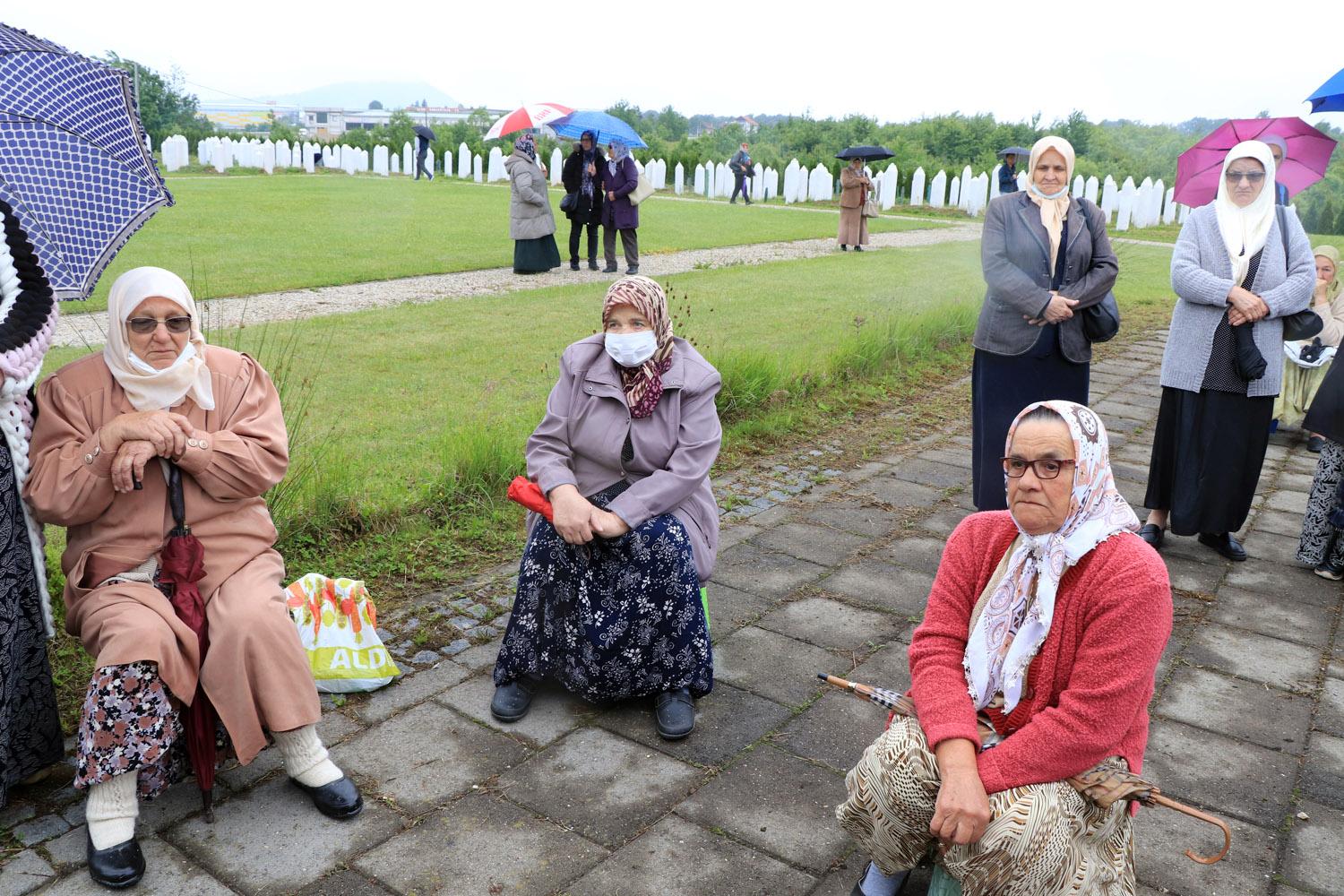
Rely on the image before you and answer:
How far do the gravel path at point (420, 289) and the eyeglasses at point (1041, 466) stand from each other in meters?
5.32

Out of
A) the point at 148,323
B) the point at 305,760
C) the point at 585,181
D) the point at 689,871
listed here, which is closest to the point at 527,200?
the point at 585,181

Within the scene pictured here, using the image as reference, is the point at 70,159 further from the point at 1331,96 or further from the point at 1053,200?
the point at 1331,96

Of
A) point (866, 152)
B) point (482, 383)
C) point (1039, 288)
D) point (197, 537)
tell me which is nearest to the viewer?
point (197, 537)

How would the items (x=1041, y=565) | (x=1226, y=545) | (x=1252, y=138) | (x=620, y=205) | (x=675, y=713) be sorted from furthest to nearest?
(x=620, y=205) < (x=1252, y=138) < (x=1226, y=545) < (x=675, y=713) < (x=1041, y=565)

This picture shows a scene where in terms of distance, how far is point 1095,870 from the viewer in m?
2.38

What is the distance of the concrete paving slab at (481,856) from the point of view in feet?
8.93

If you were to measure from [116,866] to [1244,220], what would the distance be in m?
5.01

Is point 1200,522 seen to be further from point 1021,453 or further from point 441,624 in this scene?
point 441,624

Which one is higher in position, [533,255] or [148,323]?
[148,323]

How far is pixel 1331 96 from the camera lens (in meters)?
5.70

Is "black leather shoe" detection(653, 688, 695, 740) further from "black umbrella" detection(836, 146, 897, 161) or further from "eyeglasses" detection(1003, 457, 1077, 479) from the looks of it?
"black umbrella" detection(836, 146, 897, 161)

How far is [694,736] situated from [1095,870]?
54.8 inches

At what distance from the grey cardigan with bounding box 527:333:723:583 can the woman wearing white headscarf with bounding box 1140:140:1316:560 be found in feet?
8.61

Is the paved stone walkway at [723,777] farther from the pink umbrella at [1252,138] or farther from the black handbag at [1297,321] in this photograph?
the pink umbrella at [1252,138]
